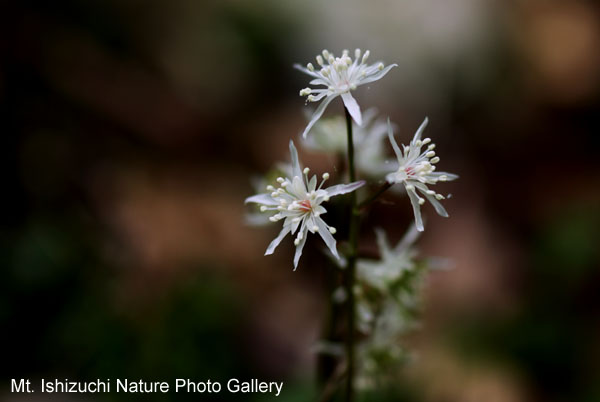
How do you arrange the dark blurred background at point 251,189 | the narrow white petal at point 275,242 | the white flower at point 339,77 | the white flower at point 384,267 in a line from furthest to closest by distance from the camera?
the dark blurred background at point 251,189 → the white flower at point 384,267 → the white flower at point 339,77 → the narrow white petal at point 275,242

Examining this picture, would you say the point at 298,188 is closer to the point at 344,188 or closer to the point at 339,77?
the point at 344,188

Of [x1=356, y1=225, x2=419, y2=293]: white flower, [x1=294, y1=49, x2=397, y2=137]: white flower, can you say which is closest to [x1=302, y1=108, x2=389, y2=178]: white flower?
[x1=356, y1=225, x2=419, y2=293]: white flower

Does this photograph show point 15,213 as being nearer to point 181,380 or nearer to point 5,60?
point 5,60

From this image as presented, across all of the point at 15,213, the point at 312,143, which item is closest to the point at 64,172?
the point at 15,213

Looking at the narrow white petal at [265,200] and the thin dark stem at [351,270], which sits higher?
the narrow white petal at [265,200]

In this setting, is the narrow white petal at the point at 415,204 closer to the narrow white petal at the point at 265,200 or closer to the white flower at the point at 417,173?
the white flower at the point at 417,173

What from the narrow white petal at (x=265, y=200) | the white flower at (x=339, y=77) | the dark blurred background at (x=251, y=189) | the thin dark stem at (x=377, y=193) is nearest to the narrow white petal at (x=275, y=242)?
the narrow white petal at (x=265, y=200)

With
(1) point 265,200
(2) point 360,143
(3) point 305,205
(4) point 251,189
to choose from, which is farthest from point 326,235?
(4) point 251,189
